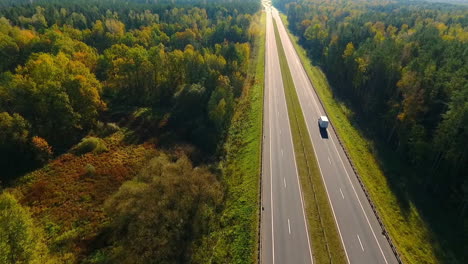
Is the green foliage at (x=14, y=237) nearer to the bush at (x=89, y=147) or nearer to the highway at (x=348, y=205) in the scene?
the bush at (x=89, y=147)

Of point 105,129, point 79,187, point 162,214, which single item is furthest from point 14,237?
point 105,129

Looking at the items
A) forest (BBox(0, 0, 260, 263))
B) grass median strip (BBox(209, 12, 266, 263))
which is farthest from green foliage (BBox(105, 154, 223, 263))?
grass median strip (BBox(209, 12, 266, 263))

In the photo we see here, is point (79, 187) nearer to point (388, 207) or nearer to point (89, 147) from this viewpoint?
point (89, 147)

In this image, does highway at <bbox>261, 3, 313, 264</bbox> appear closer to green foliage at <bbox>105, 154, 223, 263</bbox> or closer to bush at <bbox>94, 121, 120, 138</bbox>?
green foliage at <bbox>105, 154, 223, 263</bbox>

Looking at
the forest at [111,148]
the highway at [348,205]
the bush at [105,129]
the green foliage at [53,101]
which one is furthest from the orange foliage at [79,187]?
the highway at [348,205]

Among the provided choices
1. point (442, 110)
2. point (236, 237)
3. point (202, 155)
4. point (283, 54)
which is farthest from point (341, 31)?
point (236, 237)

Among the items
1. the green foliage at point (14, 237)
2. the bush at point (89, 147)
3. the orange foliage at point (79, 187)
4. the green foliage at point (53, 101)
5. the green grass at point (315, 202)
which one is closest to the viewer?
the green foliage at point (14, 237)
